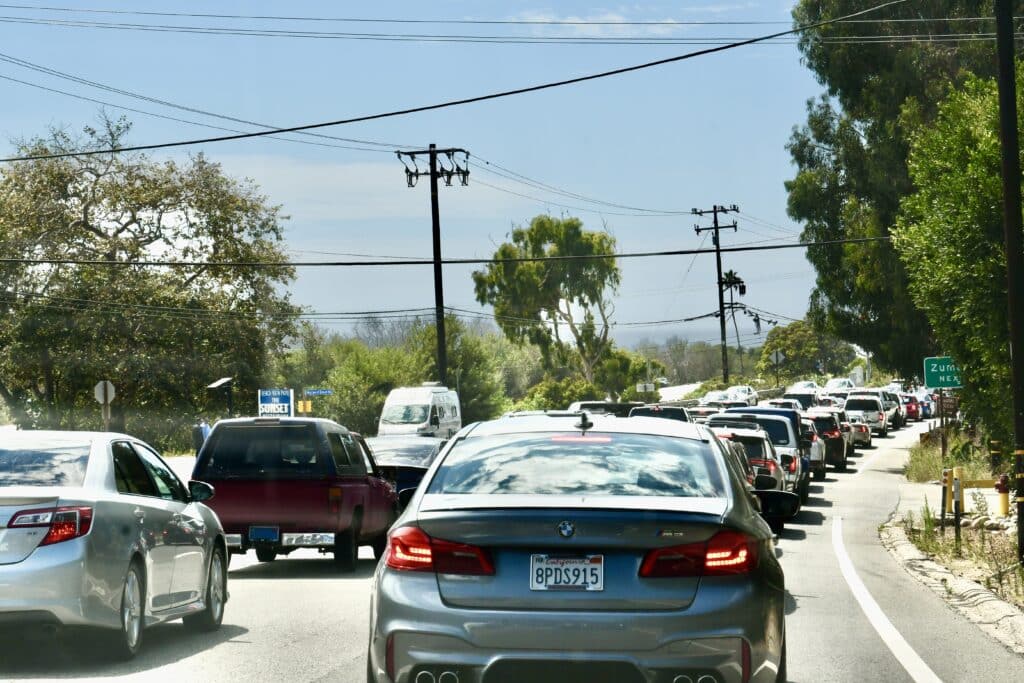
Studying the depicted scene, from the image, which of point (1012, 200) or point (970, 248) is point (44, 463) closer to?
point (1012, 200)

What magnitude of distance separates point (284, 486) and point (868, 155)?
127 ft

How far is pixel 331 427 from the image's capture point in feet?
56.8

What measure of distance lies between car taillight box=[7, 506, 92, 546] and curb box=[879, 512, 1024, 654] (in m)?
6.58

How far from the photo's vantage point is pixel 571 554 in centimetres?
646

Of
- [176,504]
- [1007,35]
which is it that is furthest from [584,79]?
Result: [176,504]

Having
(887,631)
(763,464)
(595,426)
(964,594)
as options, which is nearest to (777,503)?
(595,426)

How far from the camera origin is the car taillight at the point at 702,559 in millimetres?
6441

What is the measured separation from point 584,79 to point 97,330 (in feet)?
135

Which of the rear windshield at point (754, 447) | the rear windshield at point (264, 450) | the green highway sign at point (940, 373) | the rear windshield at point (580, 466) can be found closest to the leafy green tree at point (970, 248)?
the rear windshield at point (754, 447)

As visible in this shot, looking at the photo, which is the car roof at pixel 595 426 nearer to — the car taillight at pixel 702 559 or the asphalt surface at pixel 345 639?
the car taillight at pixel 702 559

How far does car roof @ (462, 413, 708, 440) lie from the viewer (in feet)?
25.5

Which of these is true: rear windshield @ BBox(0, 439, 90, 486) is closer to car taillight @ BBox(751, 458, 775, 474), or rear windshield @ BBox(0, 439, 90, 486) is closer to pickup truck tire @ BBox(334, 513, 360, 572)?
pickup truck tire @ BBox(334, 513, 360, 572)

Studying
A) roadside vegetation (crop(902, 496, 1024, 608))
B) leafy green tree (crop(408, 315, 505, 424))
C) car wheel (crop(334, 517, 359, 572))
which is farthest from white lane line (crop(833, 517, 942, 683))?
leafy green tree (crop(408, 315, 505, 424))

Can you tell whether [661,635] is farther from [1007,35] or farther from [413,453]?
[413,453]
